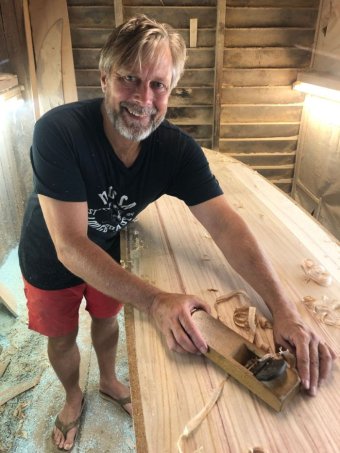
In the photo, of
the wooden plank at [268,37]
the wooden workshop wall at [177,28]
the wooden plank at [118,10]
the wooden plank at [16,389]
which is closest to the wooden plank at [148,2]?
the wooden workshop wall at [177,28]

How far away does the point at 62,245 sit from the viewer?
1.22 m

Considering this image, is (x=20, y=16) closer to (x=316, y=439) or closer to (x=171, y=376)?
(x=171, y=376)

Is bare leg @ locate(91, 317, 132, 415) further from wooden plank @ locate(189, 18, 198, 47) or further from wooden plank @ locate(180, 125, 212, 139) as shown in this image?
wooden plank @ locate(189, 18, 198, 47)

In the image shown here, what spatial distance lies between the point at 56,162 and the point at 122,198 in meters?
0.32

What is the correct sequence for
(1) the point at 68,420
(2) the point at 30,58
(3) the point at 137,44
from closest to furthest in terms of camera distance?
(3) the point at 137,44, (1) the point at 68,420, (2) the point at 30,58

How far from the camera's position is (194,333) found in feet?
3.14

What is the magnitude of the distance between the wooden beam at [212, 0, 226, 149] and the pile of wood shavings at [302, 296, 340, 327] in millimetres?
3286

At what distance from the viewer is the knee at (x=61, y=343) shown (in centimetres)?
173

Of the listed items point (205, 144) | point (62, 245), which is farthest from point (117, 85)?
point (205, 144)

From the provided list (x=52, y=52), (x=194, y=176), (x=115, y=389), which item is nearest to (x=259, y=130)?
(x=52, y=52)

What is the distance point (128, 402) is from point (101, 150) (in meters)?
1.41

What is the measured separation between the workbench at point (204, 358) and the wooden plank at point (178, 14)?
269 centimetres

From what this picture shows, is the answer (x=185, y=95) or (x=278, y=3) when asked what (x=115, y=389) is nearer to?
(x=185, y=95)

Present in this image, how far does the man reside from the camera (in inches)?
42.2
